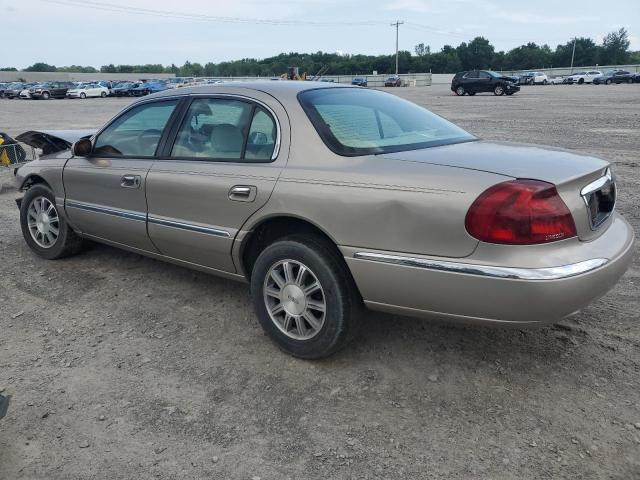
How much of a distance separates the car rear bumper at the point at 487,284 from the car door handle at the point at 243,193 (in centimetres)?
73

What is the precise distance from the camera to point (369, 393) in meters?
2.99

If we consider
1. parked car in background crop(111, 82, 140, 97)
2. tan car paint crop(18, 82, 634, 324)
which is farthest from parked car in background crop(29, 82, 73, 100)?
tan car paint crop(18, 82, 634, 324)

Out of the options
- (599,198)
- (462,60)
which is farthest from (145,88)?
(462,60)


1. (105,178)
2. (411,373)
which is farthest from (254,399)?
(105,178)

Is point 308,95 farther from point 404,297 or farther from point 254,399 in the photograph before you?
point 254,399

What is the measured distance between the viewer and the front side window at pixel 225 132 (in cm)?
348

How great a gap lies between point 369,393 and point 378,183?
1.12 metres

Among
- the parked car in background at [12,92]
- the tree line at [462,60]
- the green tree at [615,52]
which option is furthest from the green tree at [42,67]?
the green tree at [615,52]

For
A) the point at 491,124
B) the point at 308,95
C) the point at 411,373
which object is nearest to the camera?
the point at 411,373

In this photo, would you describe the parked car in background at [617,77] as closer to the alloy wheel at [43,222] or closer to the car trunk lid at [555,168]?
the car trunk lid at [555,168]

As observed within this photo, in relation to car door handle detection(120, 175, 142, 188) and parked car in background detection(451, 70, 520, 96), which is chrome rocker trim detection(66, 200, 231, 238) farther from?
parked car in background detection(451, 70, 520, 96)

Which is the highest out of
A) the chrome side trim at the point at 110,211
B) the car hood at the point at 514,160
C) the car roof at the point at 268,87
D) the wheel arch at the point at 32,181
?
the car roof at the point at 268,87

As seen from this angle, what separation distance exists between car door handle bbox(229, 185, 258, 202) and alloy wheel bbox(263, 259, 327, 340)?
1.43 feet

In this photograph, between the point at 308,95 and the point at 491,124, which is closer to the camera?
the point at 308,95
